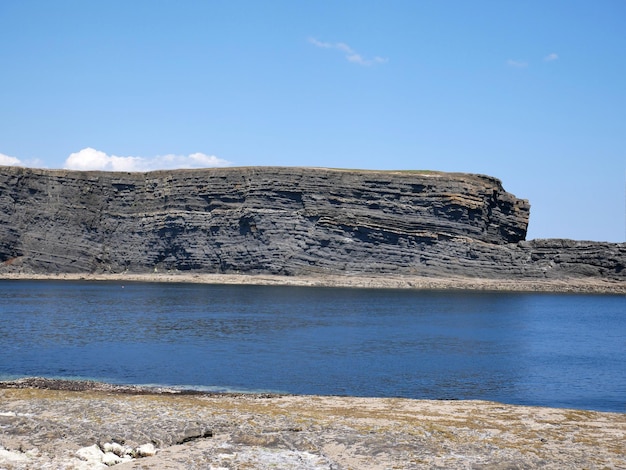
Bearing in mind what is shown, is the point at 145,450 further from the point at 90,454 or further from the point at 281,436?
the point at 281,436

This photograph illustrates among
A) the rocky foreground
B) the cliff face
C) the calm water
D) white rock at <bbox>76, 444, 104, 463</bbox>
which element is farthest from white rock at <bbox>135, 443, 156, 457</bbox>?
the cliff face

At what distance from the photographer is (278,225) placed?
95500 mm

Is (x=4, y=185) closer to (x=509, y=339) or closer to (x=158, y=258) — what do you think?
(x=158, y=258)

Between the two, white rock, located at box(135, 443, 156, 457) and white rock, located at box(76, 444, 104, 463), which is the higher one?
white rock, located at box(135, 443, 156, 457)

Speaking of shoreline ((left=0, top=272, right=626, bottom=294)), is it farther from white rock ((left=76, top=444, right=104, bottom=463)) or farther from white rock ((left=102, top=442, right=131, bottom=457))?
white rock ((left=76, top=444, right=104, bottom=463))

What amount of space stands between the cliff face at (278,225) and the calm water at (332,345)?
56.2 feet

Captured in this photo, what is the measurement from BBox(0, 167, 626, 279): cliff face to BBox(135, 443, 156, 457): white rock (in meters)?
78.2

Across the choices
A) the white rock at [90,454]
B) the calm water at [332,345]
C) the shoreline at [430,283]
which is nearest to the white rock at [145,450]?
the white rock at [90,454]

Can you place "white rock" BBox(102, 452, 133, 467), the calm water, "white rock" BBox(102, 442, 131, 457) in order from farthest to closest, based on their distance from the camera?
1. the calm water
2. "white rock" BBox(102, 442, 131, 457)
3. "white rock" BBox(102, 452, 133, 467)

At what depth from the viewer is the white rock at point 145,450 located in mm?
14680

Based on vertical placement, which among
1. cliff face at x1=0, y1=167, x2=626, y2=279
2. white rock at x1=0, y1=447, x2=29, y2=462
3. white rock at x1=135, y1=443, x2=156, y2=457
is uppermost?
cliff face at x1=0, y1=167, x2=626, y2=279

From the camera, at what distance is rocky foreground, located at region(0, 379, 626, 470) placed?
14234 mm

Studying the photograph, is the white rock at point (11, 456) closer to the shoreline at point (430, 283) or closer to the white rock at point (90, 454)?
the white rock at point (90, 454)

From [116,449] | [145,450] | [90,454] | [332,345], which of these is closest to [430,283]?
[332,345]
